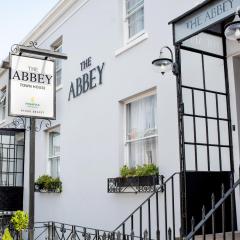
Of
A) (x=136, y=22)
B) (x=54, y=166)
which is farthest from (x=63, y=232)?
(x=136, y=22)

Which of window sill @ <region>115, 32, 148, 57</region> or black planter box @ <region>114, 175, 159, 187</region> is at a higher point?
window sill @ <region>115, 32, 148, 57</region>

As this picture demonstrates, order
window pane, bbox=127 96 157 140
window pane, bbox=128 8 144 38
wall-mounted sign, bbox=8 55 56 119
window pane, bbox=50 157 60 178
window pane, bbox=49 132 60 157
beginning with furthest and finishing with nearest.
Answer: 1. window pane, bbox=49 132 60 157
2. window pane, bbox=50 157 60 178
3. window pane, bbox=128 8 144 38
4. window pane, bbox=127 96 157 140
5. wall-mounted sign, bbox=8 55 56 119

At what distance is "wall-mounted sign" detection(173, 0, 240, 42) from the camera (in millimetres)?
5047

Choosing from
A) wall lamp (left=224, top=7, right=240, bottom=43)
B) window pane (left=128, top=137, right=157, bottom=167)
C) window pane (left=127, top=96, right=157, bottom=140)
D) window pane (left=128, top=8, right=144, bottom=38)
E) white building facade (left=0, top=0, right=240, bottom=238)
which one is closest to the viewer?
wall lamp (left=224, top=7, right=240, bottom=43)

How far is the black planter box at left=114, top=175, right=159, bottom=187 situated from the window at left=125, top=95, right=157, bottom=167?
0.43 metres

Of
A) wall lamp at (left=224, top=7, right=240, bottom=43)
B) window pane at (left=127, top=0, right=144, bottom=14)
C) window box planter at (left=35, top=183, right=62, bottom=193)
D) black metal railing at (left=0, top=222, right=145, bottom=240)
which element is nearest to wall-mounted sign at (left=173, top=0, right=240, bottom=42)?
wall lamp at (left=224, top=7, right=240, bottom=43)

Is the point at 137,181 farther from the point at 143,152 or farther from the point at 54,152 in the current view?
the point at 54,152

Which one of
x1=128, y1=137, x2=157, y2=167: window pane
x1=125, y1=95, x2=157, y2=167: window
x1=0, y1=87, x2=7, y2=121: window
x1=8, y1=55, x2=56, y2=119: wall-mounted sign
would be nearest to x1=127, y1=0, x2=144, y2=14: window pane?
x1=125, y1=95, x2=157, y2=167: window

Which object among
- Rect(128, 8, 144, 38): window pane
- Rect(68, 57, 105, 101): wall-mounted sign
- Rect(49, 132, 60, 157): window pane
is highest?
Rect(128, 8, 144, 38): window pane

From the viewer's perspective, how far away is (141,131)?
309 inches

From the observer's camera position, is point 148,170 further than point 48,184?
No

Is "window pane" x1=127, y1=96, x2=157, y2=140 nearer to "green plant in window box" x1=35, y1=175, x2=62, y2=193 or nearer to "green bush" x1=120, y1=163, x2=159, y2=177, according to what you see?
"green bush" x1=120, y1=163, x2=159, y2=177

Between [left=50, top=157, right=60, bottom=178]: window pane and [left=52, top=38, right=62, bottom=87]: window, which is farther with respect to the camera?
[left=52, top=38, right=62, bottom=87]: window

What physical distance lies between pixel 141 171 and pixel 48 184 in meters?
4.13
